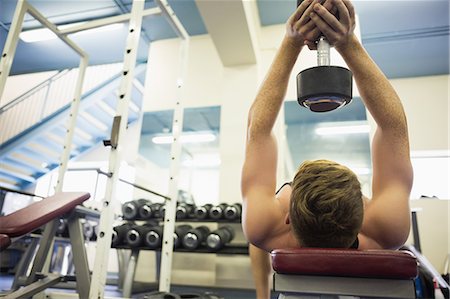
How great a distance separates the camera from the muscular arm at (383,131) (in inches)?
31.1

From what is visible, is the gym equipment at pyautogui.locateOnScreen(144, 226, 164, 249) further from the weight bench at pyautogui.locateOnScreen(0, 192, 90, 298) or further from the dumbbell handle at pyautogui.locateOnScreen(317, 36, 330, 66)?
the dumbbell handle at pyautogui.locateOnScreen(317, 36, 330, 66)

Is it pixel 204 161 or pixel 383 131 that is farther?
A: pixel 204 161

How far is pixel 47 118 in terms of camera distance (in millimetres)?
4367

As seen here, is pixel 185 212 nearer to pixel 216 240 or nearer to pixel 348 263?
pixel 216 240

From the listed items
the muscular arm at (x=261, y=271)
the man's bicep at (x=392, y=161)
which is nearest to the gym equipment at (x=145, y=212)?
the muscular arm at (x=261, y=271)

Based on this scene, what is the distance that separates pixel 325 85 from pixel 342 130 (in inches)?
205

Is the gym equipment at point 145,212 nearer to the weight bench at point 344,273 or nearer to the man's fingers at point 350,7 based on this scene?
the weight bench at point 344,273

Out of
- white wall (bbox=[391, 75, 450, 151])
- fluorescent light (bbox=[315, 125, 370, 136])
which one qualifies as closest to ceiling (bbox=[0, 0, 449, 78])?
white wall (bbox=[391, 75, 450, 151])

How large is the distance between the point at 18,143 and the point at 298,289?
4.61 m

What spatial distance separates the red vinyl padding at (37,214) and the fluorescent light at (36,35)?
326cm

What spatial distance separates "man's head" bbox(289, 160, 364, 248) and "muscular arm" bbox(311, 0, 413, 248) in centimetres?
10

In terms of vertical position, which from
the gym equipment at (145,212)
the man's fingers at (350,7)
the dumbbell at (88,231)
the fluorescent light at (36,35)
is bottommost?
the dumbbell at (88,231)

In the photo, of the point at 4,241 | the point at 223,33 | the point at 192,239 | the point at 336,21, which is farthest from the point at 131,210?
the point at 336,21

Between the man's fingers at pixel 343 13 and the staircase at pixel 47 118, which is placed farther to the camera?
the staircase at pixel 47 118
